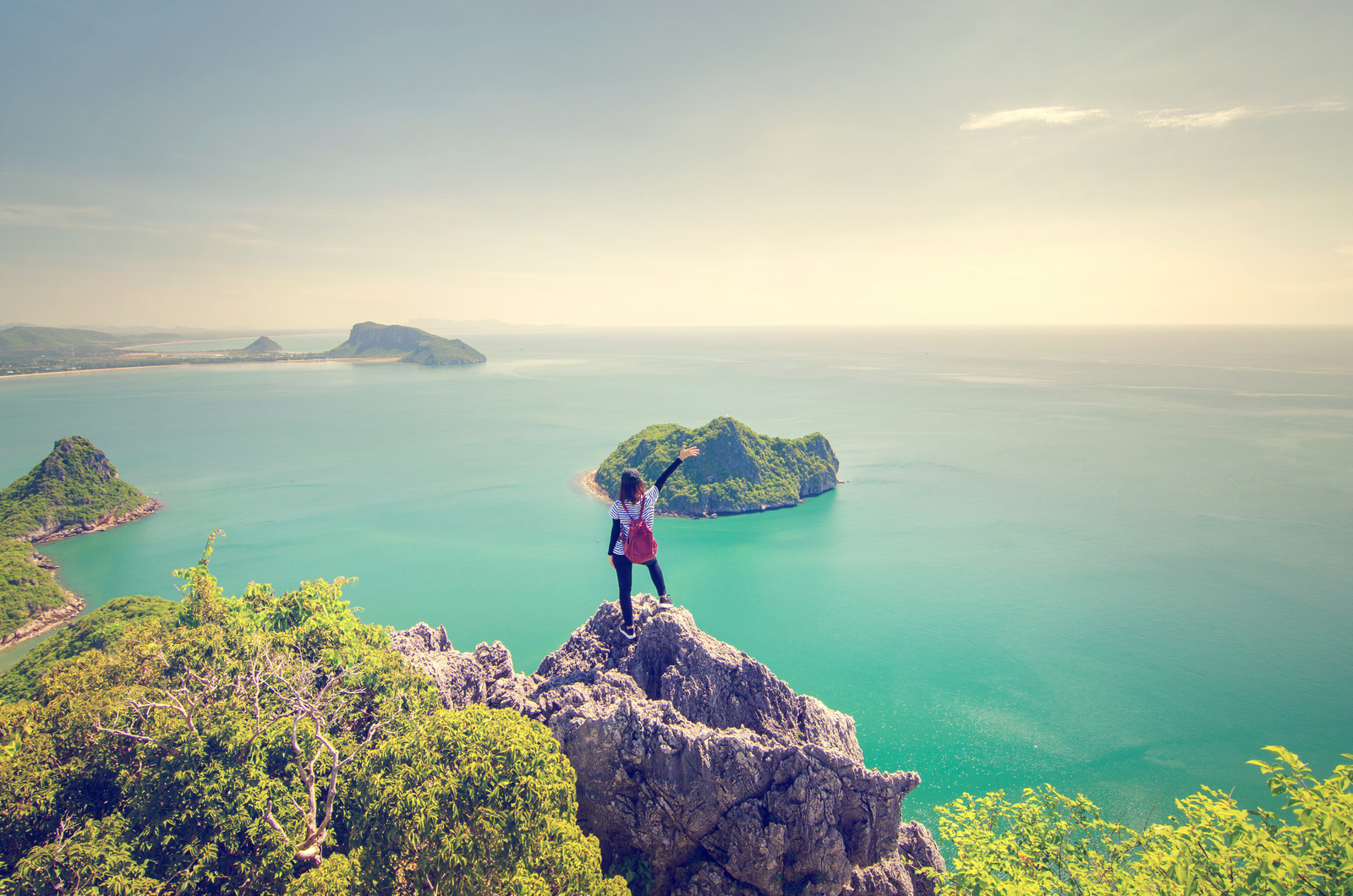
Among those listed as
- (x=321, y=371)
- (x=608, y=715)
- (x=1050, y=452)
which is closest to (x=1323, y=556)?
(x=1050, y=452)

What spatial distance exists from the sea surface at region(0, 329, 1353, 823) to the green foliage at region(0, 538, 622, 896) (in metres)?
19.6

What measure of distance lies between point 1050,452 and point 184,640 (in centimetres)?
8872

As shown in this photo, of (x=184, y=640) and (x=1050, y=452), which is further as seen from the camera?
(x=1050, y=452)

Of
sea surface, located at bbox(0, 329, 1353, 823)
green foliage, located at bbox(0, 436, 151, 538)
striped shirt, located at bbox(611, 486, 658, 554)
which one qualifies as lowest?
sea surface, located at bbox(0, 329, 1353, 823)

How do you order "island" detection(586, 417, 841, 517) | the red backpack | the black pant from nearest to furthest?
the red backpack < the black pant < "island" detection(586, 417, 841, 517)

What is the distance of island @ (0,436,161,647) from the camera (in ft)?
116

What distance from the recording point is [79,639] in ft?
81.4

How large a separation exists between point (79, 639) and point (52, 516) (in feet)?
121

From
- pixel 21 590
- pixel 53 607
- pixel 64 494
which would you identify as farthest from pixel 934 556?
pixel 64 494

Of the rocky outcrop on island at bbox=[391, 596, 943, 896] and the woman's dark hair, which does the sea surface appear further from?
the woman's dark hair

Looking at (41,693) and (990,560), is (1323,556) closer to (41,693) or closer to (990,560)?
(990,560)

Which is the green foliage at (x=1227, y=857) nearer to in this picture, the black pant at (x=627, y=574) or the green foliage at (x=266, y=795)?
the black pant at (x=627, y=574)

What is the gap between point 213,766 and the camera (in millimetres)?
8875

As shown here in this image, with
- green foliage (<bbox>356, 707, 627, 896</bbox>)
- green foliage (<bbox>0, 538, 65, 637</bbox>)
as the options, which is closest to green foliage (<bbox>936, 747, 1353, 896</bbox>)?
green foliage (<bbox>356, 707, 627, 896</bbox>)
